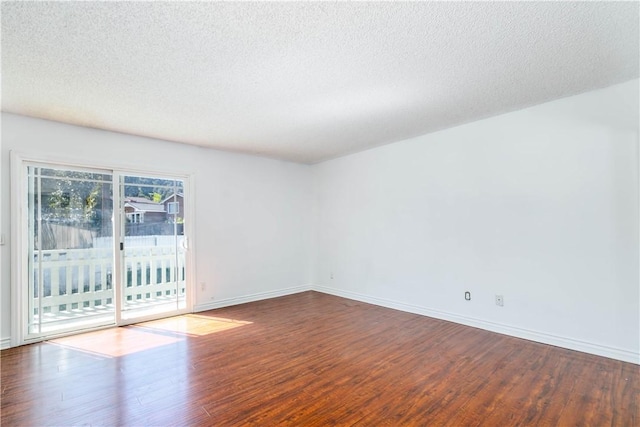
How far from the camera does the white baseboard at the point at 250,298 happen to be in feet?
14.9

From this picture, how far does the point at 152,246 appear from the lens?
421cm

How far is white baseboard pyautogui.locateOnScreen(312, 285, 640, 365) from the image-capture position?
274 cm

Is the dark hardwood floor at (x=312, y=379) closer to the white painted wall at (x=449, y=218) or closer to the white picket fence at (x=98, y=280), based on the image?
the white picket fence at (x=98, y=280)

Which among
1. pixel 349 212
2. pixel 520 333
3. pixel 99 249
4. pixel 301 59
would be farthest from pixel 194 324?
pixel 520 333

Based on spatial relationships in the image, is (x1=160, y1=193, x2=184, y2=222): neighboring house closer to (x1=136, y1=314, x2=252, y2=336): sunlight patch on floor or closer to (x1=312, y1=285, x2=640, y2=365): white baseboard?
(x1=136, y1=314, x2=252, y2=336): sunlight patch on floor

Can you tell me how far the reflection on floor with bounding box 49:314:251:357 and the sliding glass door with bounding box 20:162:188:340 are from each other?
215 mm

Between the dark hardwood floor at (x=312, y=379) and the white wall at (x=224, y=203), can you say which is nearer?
the dark hardwood floor at (x=312, y=379)

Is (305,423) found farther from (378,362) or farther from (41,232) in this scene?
(41,232)

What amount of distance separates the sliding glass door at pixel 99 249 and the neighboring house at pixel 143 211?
1cm

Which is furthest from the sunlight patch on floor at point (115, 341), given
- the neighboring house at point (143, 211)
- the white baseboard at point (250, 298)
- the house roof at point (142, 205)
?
the house roof at point (142, 205)

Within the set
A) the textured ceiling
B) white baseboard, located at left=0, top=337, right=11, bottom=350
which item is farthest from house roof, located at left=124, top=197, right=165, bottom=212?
white baseboard, located at left=0, top=337, right=11, bottom=350

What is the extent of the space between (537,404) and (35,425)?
10.8 ft

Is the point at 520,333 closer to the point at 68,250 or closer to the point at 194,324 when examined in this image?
the point at 194,324

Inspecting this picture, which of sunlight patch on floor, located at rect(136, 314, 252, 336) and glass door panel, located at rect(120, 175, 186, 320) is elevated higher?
glass door panel, located at rect(120, 175, 186, 320)
